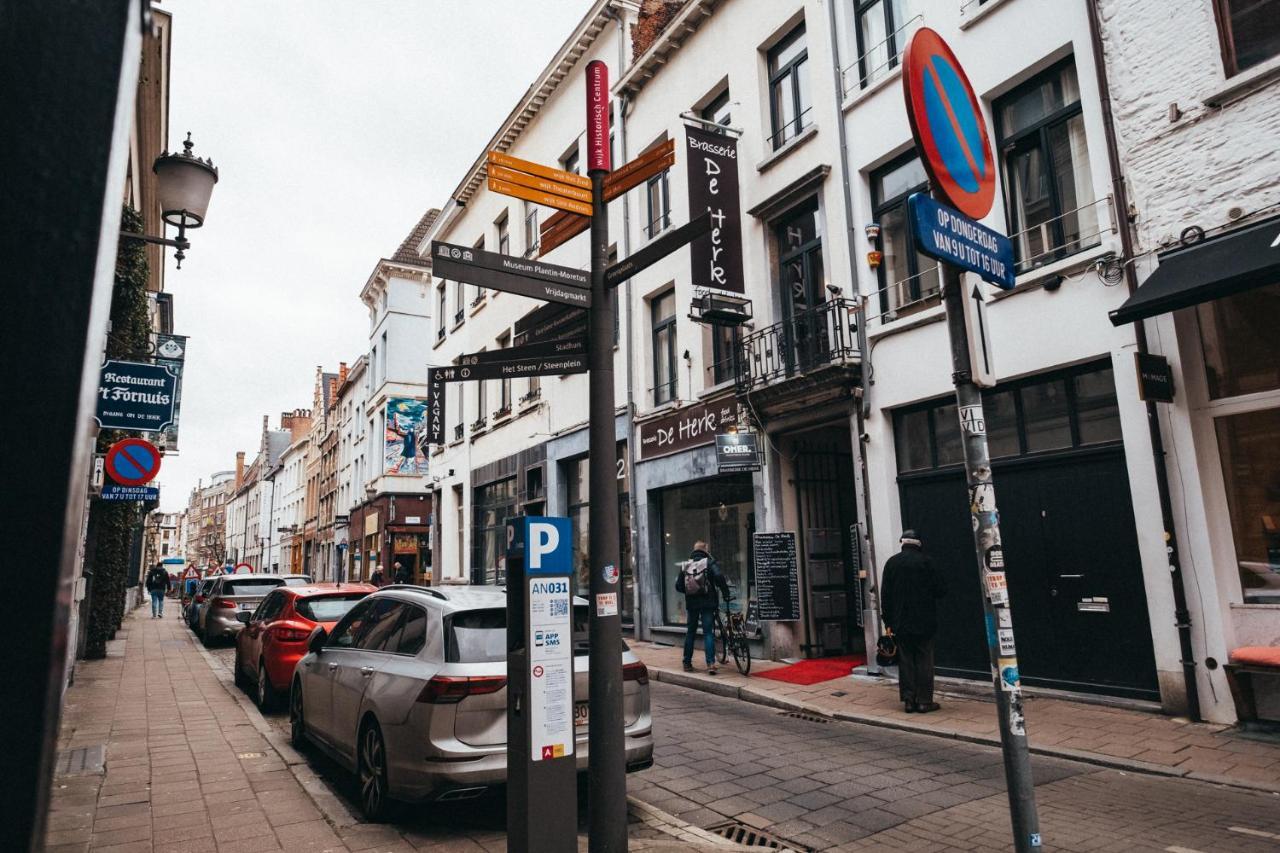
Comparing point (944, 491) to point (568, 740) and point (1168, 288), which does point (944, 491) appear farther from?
point (568, 740)

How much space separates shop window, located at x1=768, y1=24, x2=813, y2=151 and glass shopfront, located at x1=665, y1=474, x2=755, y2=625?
6205mm

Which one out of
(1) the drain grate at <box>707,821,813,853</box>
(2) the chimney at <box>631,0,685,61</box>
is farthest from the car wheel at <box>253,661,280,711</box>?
(2) the chimney at <box>631,0,685,61</box>

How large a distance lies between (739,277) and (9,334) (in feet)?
44.9

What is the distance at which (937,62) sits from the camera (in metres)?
4.30

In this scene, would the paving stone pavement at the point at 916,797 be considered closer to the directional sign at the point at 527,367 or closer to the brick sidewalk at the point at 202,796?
the brick sidewalk at the point at 202,796

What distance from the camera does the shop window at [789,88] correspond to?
14078mm

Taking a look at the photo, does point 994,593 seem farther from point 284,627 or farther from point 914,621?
point 284,627

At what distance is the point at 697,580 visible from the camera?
40.7ft


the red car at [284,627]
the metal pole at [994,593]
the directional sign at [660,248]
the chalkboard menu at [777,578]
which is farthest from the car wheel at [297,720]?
the chalkboard menu at [777,578]

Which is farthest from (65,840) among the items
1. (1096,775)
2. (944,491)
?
(944,491)

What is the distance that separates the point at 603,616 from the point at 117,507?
15613mm

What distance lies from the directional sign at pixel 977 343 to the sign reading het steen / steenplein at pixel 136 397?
9343mm

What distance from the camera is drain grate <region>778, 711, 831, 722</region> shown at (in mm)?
9305

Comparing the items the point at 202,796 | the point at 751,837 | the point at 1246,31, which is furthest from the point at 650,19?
the point at 751,837
